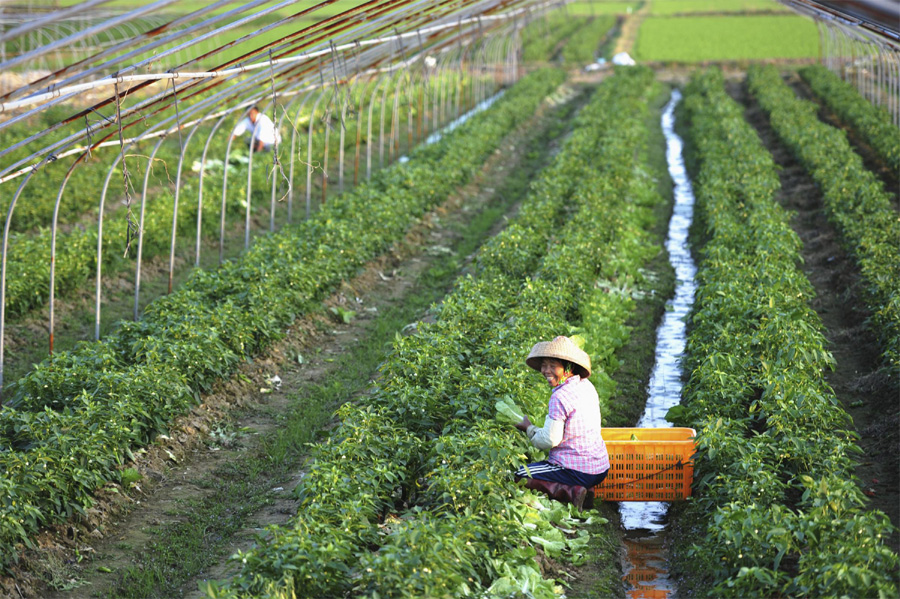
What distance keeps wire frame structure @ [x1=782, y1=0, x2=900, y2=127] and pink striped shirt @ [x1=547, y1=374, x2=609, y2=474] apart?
10.3ft

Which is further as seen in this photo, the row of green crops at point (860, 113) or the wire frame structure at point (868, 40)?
the row of green crops at point (860, 113)

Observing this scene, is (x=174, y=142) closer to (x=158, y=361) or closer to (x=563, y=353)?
(x=158, y=361)

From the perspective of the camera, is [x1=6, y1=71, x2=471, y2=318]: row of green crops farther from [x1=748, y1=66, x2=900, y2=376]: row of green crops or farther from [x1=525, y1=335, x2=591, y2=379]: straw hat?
[x1=748, y1=66, x2=900, y2=376]: row of green crops

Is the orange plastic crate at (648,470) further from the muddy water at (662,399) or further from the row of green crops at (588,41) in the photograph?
the row of green crops at (588,41)

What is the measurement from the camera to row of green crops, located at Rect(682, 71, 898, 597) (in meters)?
5.20

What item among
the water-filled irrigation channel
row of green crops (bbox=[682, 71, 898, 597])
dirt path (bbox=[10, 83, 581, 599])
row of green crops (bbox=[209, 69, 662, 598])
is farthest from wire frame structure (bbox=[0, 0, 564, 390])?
row of green crops (bbox=[682, 71, 898, 597])

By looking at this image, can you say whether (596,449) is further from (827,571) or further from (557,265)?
(557,265)

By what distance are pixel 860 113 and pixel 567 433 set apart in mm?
18597

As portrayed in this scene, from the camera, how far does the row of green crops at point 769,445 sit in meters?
5.20

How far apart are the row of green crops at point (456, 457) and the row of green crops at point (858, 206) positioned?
2.73m

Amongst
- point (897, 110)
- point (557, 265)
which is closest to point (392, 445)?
point (557, 265)

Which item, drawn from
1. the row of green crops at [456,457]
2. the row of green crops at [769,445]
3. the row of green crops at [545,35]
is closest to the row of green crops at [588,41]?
the row of green crops at [545,35]

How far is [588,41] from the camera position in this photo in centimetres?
4675

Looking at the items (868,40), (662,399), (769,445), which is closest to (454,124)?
(868,40)
